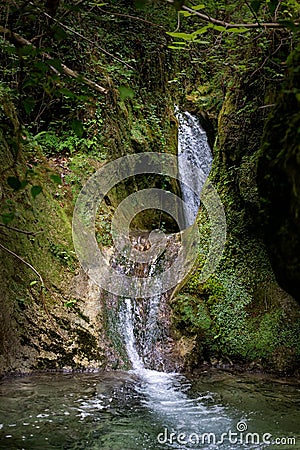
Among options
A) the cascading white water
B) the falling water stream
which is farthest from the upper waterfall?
the falling water stream

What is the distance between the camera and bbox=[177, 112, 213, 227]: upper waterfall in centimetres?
1121

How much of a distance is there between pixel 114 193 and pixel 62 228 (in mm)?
2142

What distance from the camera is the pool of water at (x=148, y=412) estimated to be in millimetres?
3910

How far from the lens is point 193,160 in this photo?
446 inches

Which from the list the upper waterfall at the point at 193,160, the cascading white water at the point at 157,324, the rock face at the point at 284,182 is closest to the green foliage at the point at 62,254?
the cascading white water at the point at 157,324

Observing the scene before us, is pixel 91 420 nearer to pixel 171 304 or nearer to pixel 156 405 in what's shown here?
pixel 156 405

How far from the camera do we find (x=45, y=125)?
30.1 feet

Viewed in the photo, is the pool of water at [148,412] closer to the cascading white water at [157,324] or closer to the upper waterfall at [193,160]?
the cascading white water at [157,324]

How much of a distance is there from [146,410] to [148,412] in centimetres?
7

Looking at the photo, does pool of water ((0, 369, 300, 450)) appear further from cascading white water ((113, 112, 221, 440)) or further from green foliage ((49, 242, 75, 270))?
green foliage ((49, 242, 75, 270))

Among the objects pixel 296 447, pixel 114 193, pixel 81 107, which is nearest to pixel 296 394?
pixel 296 447

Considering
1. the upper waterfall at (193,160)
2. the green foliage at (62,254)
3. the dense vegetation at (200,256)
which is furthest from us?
the upper waterfall at (193,160)

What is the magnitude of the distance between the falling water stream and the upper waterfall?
538cm

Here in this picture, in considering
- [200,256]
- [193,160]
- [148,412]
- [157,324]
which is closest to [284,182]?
[148,412]
